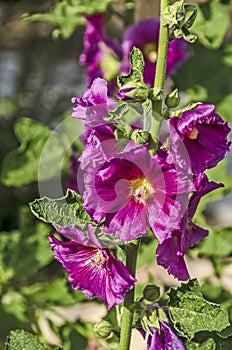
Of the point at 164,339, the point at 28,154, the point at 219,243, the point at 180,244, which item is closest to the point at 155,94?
the point at 180,244

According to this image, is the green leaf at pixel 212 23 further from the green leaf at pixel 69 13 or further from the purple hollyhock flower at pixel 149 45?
the green leaf at pixel 69 13

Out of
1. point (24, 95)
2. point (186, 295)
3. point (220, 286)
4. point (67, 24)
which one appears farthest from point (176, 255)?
point (24, 95)

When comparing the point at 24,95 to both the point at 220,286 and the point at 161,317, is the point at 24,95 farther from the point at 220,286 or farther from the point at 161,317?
the point at 161,317

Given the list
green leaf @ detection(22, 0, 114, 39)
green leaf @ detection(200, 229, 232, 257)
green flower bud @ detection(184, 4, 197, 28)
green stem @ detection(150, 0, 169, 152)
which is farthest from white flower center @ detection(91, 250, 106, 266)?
green leaf @ detection(22, 0, 114, 39)

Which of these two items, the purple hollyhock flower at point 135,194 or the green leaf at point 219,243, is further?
the green leaf at point 219,243

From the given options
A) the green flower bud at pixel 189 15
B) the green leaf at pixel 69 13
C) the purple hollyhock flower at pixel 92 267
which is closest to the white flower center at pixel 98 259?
the purple hollyhock flower at pixel 92 267

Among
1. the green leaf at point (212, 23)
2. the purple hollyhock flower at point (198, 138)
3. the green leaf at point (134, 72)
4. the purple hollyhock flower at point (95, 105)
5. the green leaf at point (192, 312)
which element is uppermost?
the green leaf at point (212, 23)
